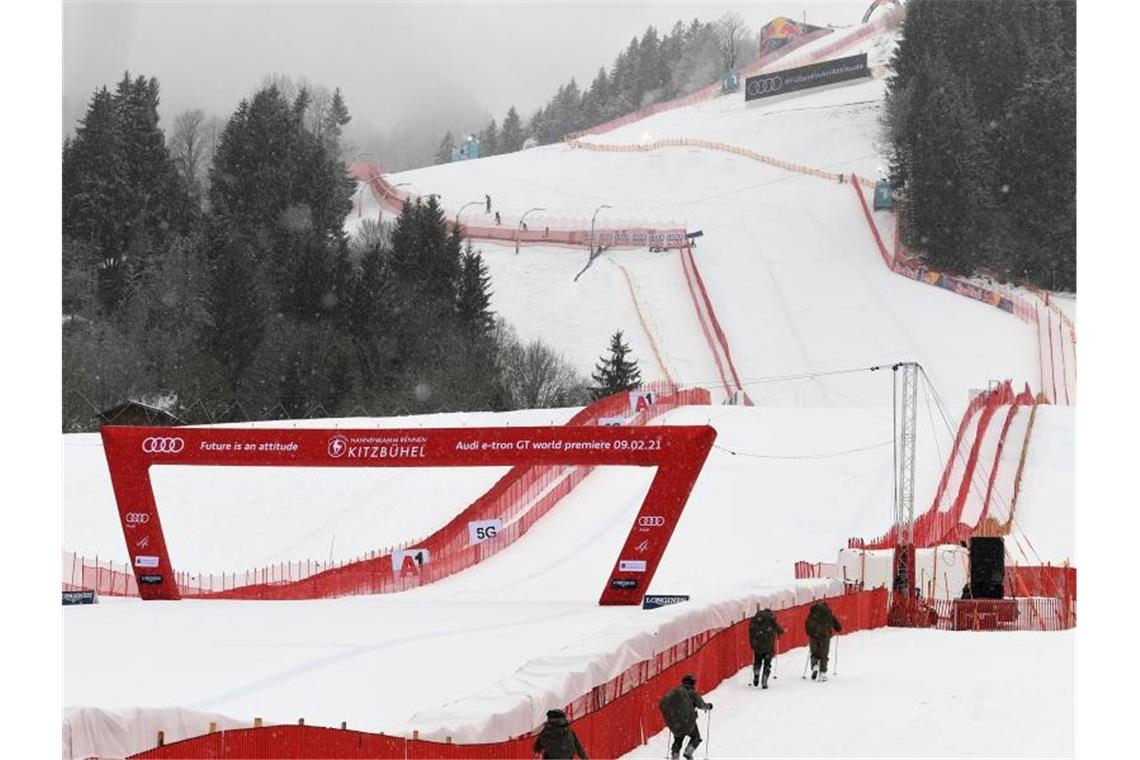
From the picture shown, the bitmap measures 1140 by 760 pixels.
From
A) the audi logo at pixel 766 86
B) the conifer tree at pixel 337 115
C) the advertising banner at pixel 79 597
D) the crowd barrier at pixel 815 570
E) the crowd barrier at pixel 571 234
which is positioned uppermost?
the audi logo at pixel 766 86

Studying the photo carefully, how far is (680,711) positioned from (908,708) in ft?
12.1

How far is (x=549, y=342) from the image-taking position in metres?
61.2

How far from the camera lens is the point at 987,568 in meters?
25.7

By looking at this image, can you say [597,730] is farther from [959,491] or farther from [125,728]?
[959,491]

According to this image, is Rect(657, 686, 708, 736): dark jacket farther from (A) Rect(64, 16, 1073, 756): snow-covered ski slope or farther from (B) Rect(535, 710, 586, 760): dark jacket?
(A) Rect(64, 16, 1073, 756): snow-covered ski slope

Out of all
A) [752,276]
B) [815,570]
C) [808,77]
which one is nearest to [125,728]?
[815,570]

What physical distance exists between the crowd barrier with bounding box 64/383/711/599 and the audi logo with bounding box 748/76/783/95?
73831mm

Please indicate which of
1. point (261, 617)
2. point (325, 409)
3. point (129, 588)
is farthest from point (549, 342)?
point (261, 617)

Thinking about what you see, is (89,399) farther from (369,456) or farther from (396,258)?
(369,456)

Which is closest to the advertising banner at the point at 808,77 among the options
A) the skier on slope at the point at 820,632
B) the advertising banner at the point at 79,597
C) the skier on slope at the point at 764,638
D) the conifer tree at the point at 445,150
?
the conifer tree at the point at 445,150

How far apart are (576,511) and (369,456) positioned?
25.9 ft

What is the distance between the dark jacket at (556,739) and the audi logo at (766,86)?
98187mm

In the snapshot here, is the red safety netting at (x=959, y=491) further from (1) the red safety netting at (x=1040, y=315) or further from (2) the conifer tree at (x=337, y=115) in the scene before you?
(2) the conifer tree at (x=337, y=115)

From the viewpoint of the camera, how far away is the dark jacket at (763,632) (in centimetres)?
1616
